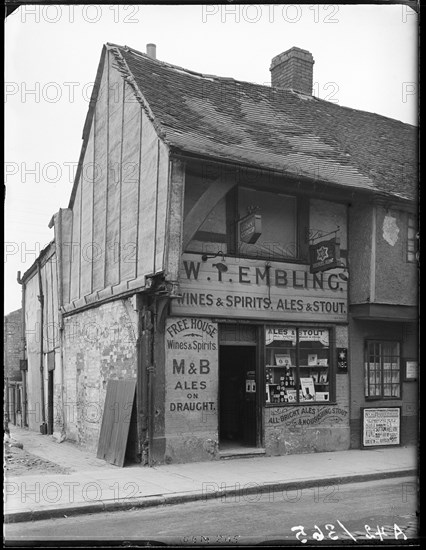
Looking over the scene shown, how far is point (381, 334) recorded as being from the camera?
50.3ft

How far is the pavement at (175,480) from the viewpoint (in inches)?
348

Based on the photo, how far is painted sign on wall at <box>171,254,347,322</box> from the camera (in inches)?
511

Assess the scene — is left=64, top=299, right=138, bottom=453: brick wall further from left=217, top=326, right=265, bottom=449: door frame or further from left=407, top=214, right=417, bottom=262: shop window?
left=407, top=214, right=417, bottom=262: shop window

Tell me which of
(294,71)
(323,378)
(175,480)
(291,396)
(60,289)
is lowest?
(175,480)

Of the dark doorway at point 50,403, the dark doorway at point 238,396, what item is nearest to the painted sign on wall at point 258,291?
the dark doorway at point 238,396

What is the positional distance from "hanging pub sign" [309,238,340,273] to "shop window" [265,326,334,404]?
1.46 m

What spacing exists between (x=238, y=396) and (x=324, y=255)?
12.3ft

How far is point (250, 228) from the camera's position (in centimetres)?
1293

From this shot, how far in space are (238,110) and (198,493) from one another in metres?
9.51

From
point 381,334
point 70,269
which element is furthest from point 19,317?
point 381,334

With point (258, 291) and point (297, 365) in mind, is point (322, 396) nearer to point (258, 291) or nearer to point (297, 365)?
point (297, 365)

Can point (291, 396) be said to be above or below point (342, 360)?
below

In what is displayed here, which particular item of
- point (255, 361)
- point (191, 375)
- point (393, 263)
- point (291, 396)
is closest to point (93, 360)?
point (191, 375)
